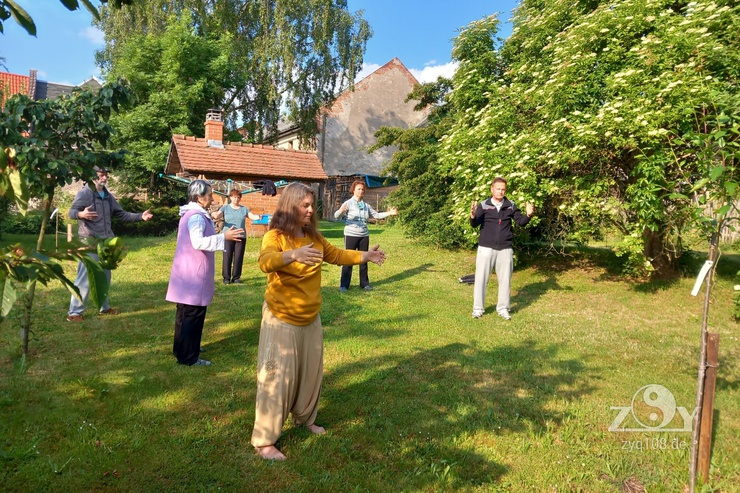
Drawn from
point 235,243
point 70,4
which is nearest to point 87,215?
point 235,243

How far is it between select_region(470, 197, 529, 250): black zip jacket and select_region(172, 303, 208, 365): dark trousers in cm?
428

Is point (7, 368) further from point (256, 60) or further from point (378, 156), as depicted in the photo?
point (378, 156)

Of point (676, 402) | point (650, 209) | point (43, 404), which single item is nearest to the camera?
point (43, 404)

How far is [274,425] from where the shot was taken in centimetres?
341

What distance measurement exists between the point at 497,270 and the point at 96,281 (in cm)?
668

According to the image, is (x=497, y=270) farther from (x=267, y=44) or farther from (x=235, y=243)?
(x=267, y=44)

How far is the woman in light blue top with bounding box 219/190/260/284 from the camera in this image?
9.23 m

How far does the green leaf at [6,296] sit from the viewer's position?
128 centimetres

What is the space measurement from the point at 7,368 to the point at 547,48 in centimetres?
1003

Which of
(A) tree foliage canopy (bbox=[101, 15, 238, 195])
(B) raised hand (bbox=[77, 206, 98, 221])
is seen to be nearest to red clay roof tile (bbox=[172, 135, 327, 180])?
(A) tree foliage canopy (bbox=[101, 15, 238, 195])

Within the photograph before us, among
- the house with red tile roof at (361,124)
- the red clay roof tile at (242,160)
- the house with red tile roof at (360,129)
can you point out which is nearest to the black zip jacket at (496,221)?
the red clay roof tile at (242,160)

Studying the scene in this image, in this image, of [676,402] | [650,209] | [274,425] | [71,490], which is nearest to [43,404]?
[71,490]

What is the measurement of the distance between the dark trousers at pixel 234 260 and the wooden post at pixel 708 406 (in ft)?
25.5

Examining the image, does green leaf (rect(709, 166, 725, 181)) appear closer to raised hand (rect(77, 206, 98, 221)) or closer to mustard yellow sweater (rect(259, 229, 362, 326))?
mustard yellow sweater (rect(259, 229, 362, 326))
